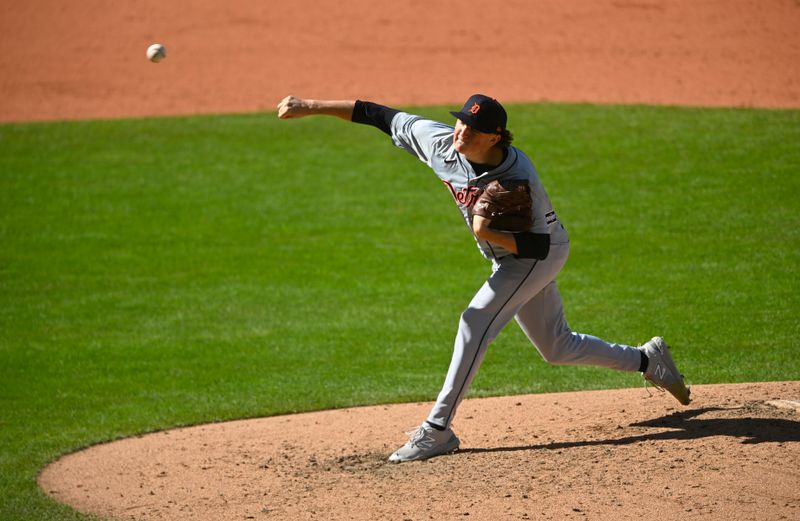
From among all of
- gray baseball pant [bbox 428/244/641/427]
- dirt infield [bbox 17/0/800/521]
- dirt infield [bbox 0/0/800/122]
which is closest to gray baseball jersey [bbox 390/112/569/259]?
gray baseball pant [bbox 428/244/641/427]

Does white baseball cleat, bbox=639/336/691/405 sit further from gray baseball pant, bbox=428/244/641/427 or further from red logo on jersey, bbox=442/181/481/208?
red logo on jersey, bbox=442/181/481/208

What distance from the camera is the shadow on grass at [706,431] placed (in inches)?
193

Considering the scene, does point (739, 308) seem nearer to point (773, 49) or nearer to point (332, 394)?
point (332, 394)

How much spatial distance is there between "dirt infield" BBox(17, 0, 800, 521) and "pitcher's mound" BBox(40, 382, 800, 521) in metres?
A: 0.02

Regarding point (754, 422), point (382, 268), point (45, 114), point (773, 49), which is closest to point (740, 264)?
point (382, 268)

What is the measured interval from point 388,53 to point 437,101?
2649mm

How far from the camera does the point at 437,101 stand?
16.7 m

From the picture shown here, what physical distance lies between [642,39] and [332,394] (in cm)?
1259

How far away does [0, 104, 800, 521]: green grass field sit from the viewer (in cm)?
747

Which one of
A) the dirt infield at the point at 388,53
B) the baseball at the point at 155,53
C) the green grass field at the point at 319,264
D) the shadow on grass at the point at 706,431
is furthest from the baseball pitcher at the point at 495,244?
the dirt infield at the point at 388,53

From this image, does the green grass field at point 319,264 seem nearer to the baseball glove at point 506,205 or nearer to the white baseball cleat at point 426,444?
the white baseball cleat at point 426,444

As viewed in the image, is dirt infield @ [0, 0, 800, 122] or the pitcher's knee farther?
dirt infield @ [0, 0, 800, 122]

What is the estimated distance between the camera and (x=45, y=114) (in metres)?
17.1

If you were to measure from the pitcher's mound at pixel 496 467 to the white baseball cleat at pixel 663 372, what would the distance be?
0.51 feet
